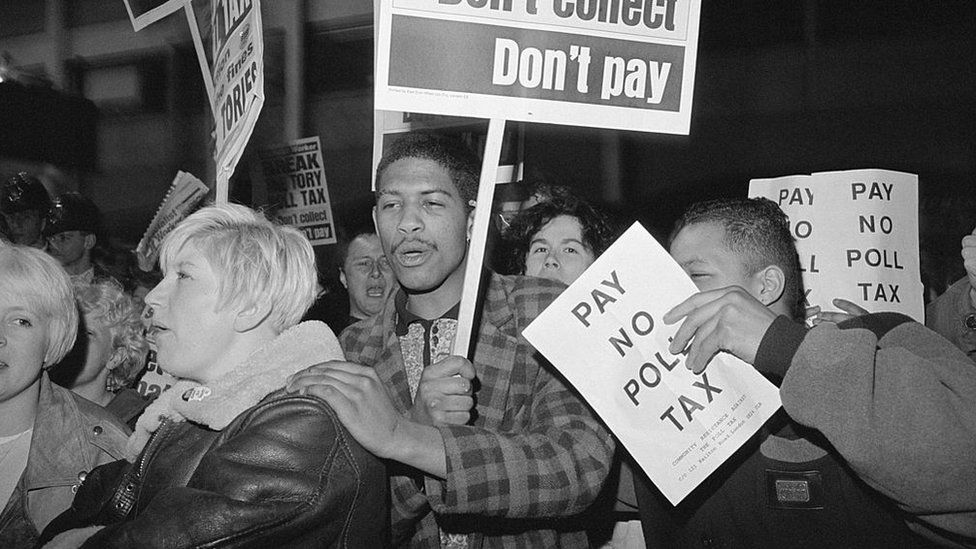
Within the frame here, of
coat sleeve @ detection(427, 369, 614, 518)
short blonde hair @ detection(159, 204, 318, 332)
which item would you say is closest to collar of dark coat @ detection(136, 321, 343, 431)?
short blonde hair @ detection(159, 204, 318, 332)

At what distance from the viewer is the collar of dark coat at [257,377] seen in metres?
1.91

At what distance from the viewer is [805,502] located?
7.22 ft

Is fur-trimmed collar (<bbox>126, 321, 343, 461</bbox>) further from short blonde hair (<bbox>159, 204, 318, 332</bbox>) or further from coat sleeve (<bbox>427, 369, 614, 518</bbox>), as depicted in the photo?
coat sleeve (<bbox>427, 369, 614, 518</bbox>)

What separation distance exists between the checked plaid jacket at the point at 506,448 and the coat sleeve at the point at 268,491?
0.30 m

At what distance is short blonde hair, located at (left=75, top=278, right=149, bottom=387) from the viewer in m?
3.46

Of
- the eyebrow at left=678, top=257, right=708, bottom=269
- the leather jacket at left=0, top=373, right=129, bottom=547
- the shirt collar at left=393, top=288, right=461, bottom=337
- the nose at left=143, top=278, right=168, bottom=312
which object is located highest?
the eyebrow at left=678, top=257, right=708, bottom=269

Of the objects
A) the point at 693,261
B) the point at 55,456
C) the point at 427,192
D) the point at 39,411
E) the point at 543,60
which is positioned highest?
the point at 543,60

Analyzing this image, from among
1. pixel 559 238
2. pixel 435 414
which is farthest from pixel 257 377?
pixel 559 238

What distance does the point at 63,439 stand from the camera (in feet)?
8.93

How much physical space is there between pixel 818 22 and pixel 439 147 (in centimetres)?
700

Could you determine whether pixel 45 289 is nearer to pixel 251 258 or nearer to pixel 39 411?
pixel 39 411

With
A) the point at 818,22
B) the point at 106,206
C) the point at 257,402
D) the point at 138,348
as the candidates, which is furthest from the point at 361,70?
the point at 257,402

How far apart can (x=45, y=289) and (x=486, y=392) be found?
4.75ft

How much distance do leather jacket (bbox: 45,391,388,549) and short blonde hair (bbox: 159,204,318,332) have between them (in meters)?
0.29
